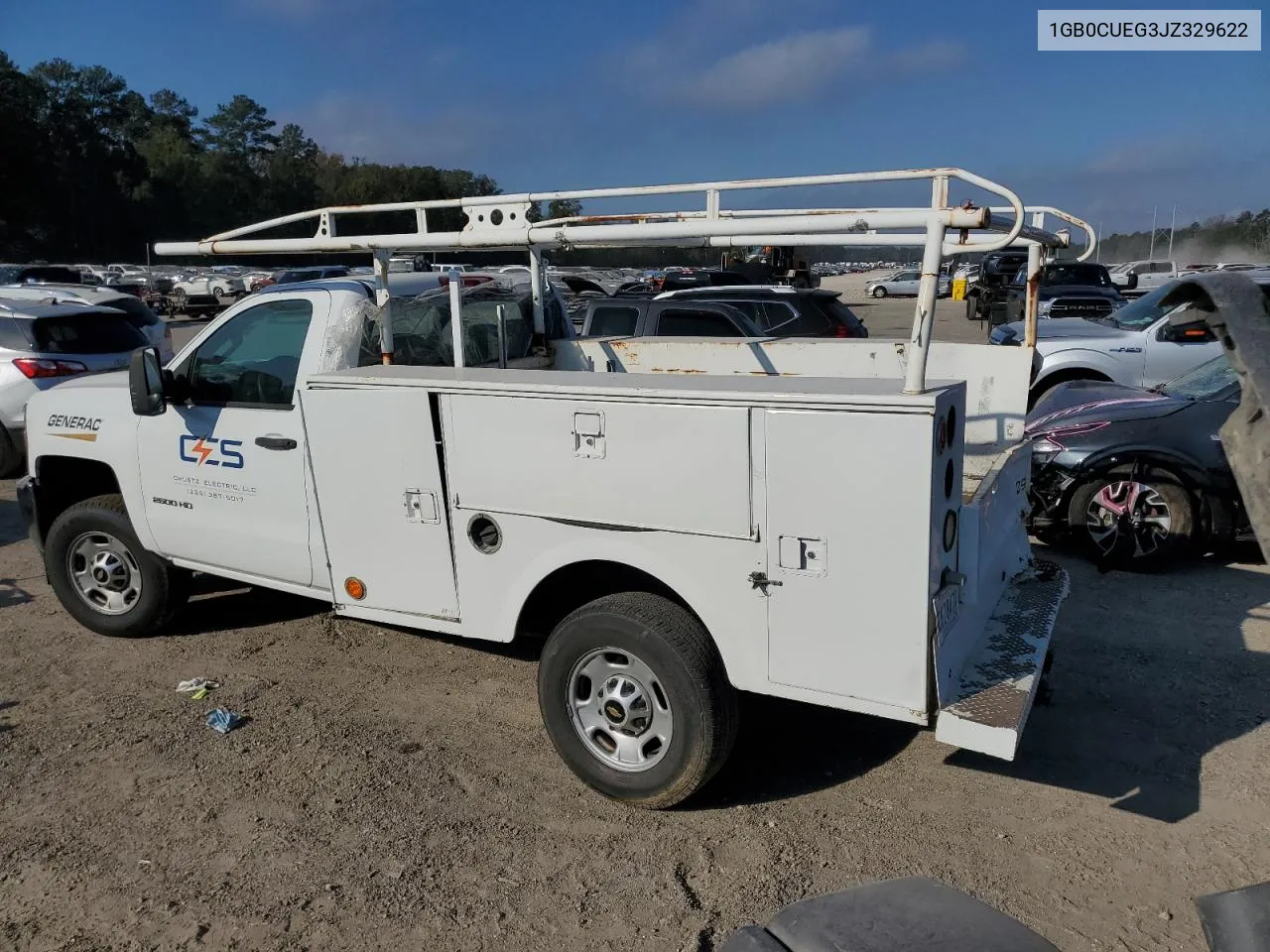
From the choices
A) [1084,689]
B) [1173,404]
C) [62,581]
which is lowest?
[1084,689]

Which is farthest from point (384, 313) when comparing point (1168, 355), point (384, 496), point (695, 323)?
point (1168, 355)

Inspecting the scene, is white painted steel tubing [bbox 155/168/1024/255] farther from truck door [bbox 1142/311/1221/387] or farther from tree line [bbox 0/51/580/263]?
tree line [bbox 0/51/580/263]

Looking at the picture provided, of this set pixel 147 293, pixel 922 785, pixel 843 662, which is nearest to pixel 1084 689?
pixel 922 785

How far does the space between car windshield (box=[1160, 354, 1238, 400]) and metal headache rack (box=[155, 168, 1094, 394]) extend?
9.09ft

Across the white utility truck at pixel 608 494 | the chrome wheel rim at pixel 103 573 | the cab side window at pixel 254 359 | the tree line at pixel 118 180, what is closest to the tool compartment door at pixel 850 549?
the white utility truck at pixel 608 494

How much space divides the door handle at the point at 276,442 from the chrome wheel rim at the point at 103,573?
4.80ft

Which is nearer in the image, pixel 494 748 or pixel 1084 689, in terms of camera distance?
pixel 494 748

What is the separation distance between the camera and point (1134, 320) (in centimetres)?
1178

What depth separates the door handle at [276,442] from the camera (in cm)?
453

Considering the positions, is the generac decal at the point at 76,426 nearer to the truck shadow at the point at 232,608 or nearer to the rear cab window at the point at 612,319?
the truck shadow at the point at 232,608

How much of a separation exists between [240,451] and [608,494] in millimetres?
2210

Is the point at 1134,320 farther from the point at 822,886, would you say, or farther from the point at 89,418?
the point at 89,418

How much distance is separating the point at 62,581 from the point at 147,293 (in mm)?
31185

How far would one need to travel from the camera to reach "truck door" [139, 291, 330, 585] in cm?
462
